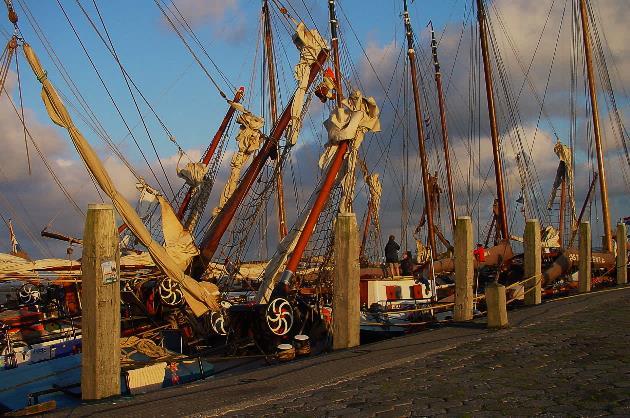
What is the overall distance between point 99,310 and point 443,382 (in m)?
4.62

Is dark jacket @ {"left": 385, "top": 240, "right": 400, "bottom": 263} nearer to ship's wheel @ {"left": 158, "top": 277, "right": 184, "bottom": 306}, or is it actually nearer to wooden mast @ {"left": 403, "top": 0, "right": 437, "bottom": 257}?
wooden mast @ {"left": 403, "top": 0, "right": 437, "bottom": 257}

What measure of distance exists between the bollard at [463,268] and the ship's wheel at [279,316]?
376 cm

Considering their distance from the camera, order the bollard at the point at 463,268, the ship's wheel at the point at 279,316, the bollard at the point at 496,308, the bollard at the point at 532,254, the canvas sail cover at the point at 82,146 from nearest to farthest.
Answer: the bollard at the point at 496,308 < the canvas sail cover at the point at 82,146 < the bollard at the point at 463,268 < the ship's wheel at the point at 279,316 < the bollard at the point at 532,254

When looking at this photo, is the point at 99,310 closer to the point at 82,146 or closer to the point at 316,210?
the point at 82,146

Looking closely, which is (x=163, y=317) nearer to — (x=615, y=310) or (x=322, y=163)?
(x=322, y=163)

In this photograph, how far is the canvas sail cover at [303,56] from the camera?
23375 mm

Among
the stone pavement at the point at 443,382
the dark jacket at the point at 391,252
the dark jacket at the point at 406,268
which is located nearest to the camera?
the stone pavement at the point at 443,382

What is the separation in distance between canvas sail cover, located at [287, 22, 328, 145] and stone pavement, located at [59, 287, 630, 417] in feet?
41.7

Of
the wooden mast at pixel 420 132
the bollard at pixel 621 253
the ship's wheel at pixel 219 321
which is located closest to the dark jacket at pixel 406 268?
the wooden mast at pixel 420 132

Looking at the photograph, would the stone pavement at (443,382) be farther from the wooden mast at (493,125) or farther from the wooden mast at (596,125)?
the wooden mast at (596,125)

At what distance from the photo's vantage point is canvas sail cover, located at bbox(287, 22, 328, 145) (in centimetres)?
2338

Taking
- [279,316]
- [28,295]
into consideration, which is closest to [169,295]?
[279,316]

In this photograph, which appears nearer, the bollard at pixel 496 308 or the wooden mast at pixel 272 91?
the bollard at pixel 496 308

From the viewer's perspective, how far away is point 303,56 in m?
23.9
